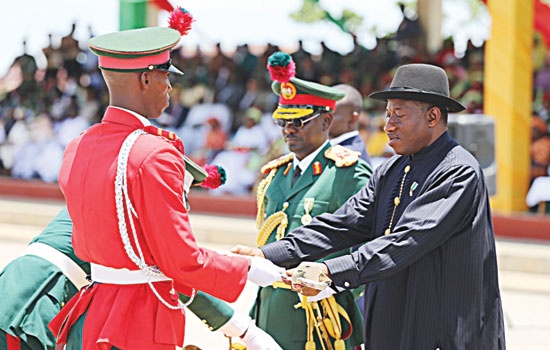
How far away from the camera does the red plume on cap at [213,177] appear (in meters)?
3.46

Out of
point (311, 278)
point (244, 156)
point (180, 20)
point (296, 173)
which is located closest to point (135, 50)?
point (180, 20)

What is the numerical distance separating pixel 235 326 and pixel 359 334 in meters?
0.84

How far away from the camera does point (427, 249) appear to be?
3055mm

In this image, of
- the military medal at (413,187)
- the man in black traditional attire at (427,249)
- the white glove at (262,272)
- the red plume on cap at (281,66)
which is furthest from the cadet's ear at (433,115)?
the red plume on cap at (281,66)

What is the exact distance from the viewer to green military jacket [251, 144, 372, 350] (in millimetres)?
4004

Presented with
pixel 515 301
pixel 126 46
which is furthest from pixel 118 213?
pixel 515 301

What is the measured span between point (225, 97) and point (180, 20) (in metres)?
10.6

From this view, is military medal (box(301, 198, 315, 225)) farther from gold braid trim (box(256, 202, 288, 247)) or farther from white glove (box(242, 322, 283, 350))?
white glove (box(242, 322, 283, 350))

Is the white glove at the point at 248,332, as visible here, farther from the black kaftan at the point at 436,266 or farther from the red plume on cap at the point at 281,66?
the red plume on cap at the point at 281,66

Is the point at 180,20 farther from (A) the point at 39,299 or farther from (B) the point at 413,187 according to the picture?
(A) the point at 39,299

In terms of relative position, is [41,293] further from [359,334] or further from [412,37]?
[412,37]

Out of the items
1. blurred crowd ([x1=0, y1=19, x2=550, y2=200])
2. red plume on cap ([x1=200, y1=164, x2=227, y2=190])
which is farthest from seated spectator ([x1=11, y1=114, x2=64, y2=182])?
red plume on cap ([x1=200, y1=164, x2=227, y2=190])

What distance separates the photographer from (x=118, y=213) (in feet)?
9.28

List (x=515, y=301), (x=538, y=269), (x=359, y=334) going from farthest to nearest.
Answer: (x=538, y=269)
(x=515, y=301)
(x=359, y=334)
